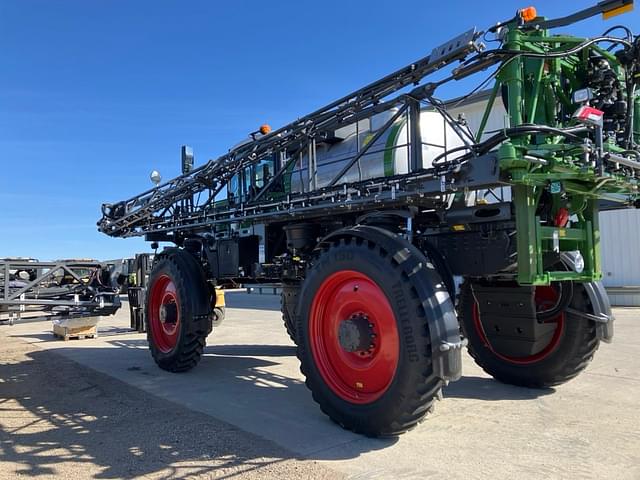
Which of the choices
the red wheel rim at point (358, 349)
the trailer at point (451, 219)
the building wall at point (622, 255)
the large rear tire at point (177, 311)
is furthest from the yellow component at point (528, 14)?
the building wall at point (622, 255)

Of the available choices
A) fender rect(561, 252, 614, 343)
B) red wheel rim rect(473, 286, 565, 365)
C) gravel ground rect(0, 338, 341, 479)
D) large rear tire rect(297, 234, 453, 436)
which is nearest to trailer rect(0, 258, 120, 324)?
gravel ground rect(0, 338, 341, 479)

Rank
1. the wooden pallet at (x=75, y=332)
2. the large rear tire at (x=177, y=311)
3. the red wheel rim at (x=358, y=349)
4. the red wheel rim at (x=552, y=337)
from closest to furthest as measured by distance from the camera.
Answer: the red wheel rim at (x=358, y=349), the red wheel rim at (x=552, y=337), the large rear tire at (x=177, y=311), the wooden pallet at (x=75, y=332)

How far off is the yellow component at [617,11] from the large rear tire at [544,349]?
273 cm

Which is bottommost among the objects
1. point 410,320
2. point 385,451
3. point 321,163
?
point 385,451

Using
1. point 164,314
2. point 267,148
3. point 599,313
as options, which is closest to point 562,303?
point 599,313

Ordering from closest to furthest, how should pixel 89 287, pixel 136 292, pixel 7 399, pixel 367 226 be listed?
pixel 367 226, pixel 7 399, pixel 89 287, pixel 136 292

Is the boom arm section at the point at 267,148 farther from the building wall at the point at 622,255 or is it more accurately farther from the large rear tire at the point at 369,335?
the building wall at the point at 622,255

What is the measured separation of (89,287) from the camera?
28.2 ft

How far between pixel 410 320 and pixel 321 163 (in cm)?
299

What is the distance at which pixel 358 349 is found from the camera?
468cm

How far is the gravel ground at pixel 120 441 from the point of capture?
393 centimetres

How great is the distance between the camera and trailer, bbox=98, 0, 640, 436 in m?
4.20

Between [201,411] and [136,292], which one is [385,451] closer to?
[201,411]

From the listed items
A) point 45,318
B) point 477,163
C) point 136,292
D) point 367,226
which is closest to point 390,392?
point 367,226
